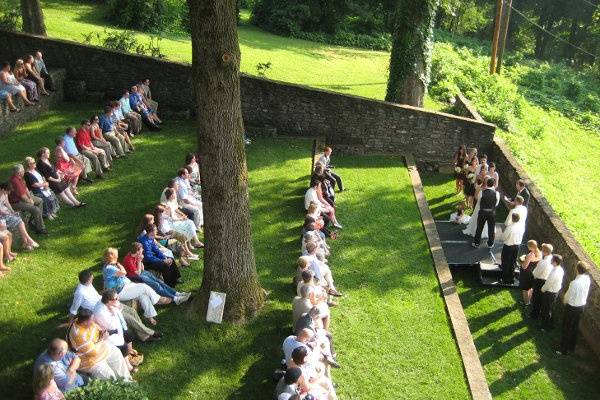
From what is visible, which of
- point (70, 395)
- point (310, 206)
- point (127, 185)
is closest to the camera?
point (70, 395)

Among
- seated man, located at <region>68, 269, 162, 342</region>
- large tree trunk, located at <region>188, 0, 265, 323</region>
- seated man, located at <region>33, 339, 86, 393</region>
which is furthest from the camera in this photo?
large tree trunk, located at <region>188, 0, 265, 323</region>

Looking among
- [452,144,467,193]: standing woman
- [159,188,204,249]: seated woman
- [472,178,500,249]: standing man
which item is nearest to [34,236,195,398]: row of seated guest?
[159,188,204,249]: seated woman

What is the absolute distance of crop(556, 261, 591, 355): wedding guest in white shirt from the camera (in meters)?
10.8

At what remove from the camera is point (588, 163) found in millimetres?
24047

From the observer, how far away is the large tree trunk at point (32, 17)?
19.3 meters

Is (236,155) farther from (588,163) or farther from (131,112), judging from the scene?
(588,163)

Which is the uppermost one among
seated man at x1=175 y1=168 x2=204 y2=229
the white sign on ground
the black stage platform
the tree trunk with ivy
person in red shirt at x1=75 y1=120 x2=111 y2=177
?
the tree trunk with ivy

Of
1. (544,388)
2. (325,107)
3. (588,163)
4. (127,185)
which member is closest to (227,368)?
(544,388)

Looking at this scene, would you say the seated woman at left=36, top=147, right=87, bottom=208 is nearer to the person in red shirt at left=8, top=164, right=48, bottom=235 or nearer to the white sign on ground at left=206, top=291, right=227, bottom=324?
the person in red shirt at left=8, top=164, right=48, bottom=235

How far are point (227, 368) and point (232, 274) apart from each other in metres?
1.49

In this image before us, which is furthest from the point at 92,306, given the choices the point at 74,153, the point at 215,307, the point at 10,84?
the point at 10,84

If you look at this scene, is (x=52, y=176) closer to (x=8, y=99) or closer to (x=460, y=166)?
(x=8, y=99)

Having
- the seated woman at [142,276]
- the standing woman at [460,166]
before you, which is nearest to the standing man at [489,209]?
the standing woman at [460,166]

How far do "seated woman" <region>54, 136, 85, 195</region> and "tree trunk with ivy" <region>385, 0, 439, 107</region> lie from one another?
10756 millimetres
